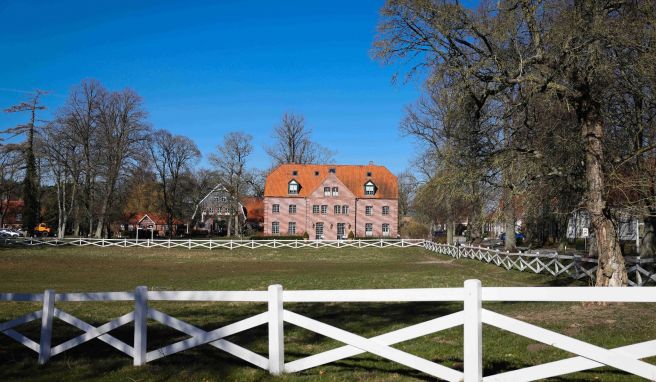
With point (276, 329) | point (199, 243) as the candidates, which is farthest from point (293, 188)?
point (276, 329)

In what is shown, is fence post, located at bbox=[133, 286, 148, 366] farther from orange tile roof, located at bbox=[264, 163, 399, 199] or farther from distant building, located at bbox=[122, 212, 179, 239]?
distant building, located at bbox=[122, 212, 179, 239]

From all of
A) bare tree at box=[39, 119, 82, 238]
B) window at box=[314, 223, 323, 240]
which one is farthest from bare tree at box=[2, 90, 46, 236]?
window at box=[314, 223, 323, 240]

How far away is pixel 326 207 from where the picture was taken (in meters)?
72.4

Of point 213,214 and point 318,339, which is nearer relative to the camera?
point 318,339

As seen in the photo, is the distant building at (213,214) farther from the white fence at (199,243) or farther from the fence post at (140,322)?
the fence post at (140,322)

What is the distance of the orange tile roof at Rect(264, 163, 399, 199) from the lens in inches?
2889

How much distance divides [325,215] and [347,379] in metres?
66.2

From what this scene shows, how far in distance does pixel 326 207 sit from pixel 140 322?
65.8 m

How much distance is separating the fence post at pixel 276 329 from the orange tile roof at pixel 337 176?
218 feet

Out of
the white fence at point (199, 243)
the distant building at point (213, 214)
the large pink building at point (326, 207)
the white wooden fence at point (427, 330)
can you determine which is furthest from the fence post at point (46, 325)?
the distant building at point (213, 214)

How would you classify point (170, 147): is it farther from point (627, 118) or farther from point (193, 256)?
point (627, 118)

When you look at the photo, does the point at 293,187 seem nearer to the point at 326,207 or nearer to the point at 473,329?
the point at 326,207

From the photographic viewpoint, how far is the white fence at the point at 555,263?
60.5ft

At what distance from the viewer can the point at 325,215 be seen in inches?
2852
